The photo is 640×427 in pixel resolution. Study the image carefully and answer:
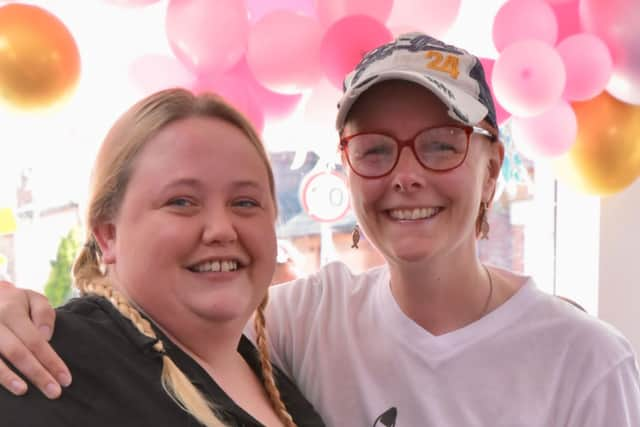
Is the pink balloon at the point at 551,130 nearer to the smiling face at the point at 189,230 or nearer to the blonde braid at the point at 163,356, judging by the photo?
the smiling face at the point at 189,230

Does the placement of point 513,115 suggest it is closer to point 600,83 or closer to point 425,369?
point 600,83

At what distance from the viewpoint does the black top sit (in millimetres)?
928

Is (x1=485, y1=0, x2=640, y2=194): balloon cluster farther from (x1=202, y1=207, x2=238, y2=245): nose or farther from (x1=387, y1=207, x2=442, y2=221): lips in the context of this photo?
(x1=202, y1=207, x2=238, y2=245): nose

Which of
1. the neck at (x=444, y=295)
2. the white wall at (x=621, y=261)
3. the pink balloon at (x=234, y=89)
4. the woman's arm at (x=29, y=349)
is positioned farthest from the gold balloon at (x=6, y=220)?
the white wall at (x=621, y=261)

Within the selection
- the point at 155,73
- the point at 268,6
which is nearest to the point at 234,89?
the point at 155,73

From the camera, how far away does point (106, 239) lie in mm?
1210

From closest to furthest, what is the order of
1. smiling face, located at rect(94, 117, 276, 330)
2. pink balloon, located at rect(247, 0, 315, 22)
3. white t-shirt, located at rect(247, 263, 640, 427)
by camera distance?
smiling face, located at rect(94, 117, 276, 330) < white t-shirt, located at rect(247, 263, 640, 427) < pink balloon, located at rect(247, 0, 315, 22)

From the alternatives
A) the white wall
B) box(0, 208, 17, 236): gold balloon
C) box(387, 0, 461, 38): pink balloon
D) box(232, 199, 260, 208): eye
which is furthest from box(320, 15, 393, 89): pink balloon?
the white wall

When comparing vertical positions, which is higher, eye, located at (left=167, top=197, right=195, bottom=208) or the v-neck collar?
eye, located at (left=167, top=197, right=195, bottom=208)

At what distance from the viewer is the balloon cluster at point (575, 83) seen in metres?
2.06

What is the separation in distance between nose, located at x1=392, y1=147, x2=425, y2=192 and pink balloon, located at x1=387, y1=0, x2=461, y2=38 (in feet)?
3.12

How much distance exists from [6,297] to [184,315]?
0.92 feet

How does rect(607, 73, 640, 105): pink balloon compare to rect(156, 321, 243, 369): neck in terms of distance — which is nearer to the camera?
rect(156, 321, 243, 369): neck

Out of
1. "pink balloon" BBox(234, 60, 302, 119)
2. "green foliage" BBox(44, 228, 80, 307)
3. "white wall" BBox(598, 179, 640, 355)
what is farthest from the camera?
"green foliage" BBox(44, 228, 80, 307)
